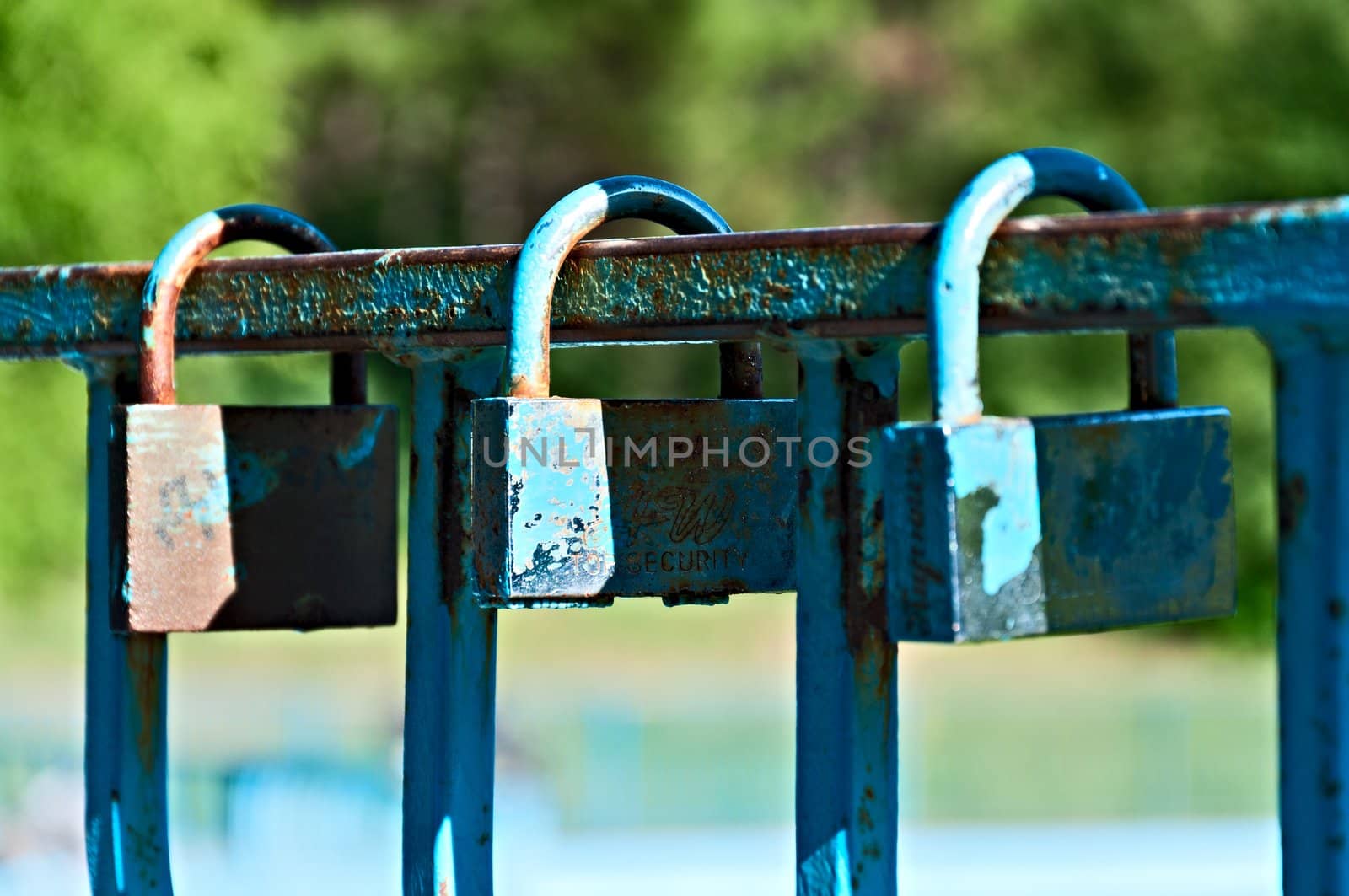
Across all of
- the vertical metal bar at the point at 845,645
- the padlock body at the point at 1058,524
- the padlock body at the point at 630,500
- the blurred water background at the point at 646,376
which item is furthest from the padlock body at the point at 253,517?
the blurred water background at the point at 646,376

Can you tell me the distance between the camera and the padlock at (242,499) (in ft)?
4.28

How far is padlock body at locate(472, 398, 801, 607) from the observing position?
3.72ft

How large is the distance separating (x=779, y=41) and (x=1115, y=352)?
5.76m

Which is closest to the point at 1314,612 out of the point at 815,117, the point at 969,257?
the point at 969,257

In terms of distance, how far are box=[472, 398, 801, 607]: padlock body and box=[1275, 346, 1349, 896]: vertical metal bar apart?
37 cm

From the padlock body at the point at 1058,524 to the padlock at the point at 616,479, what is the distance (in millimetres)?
235

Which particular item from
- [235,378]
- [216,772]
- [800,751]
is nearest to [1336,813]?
[800,751]

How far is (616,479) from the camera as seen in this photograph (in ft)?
3.93

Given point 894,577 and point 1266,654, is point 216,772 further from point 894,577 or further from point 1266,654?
point 1266,654

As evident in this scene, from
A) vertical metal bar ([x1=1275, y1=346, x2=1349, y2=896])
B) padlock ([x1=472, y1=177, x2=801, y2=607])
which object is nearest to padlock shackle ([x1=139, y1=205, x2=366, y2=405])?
padlock ([x1=472, y1=177, x2=801, y2=607])

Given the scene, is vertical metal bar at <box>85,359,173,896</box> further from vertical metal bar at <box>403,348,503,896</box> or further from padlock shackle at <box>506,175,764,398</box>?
padlock shackle at <box>506,175,764,398</box>

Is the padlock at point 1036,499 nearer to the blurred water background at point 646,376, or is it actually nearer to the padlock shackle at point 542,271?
the padlock shackle at point 542,271

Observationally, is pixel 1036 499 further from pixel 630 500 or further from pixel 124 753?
pixel 124 753

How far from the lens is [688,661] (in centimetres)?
2098
